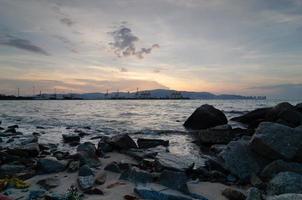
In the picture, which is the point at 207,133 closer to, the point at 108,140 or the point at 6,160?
the point at 108,140

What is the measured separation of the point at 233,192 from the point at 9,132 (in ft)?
52.6

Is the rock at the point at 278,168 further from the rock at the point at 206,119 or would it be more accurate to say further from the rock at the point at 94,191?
the rock at the point at 206,119

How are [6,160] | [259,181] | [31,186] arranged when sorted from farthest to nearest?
[6,160], [259,181], [31,186]

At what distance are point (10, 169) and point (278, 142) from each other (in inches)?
310

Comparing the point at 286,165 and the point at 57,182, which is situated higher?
the point at 286,165

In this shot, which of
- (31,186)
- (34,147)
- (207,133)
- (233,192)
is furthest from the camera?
(207,133)

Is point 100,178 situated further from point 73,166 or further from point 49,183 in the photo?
point 73,166

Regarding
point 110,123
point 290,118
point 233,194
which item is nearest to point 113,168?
point 233,194

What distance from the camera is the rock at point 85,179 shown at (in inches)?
291

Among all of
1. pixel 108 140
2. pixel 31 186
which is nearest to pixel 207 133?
pixel 108 140

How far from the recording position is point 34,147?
12039 mm

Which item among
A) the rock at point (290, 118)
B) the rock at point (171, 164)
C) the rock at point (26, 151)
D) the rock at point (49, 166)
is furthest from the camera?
the rock at point (290, 118)

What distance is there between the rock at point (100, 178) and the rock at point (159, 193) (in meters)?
1.24

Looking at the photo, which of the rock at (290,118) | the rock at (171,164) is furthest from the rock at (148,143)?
the rock at (290,118)
